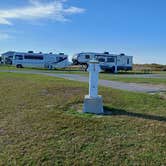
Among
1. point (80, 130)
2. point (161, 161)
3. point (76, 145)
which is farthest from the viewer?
point (80, 130)

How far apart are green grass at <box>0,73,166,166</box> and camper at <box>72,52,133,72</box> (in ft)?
103

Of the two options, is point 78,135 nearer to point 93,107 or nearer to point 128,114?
point 93,107

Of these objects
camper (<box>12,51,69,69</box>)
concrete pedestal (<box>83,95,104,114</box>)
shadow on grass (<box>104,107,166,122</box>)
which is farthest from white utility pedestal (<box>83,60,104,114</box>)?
camper (<box>12,51,69,69</box>)

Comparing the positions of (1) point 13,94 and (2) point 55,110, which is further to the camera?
(1) point 13,94

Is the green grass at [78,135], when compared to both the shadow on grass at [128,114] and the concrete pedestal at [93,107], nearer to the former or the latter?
the shadow on grass at [128,114]

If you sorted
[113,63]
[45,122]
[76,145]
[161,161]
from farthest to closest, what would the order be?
[113,63] < [45,122] < [76,145] < [161,161]

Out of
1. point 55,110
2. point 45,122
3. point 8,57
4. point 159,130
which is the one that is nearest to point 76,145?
point 45,122

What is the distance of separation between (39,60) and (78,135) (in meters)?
40.3

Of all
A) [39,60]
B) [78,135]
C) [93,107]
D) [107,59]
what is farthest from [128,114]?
[39,60]

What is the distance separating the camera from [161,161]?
13.4 feet

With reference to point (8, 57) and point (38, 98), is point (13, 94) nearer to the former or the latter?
point (38, 98)

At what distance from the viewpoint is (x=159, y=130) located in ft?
17.1

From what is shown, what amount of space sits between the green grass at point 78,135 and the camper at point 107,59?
3147 cm

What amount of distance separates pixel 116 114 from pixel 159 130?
51.2 inches
